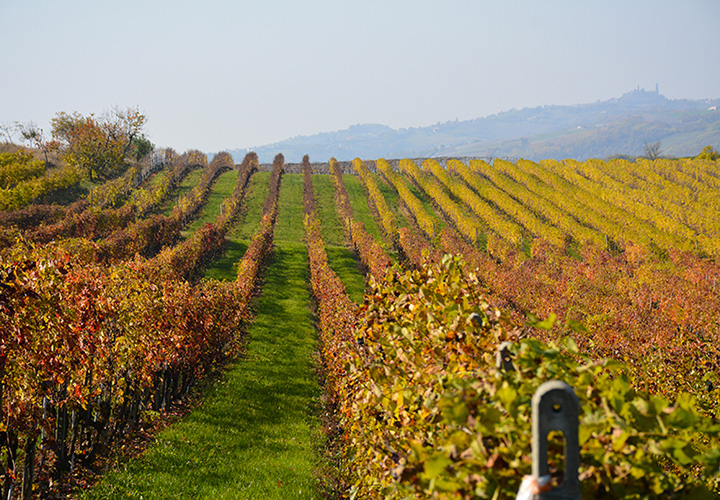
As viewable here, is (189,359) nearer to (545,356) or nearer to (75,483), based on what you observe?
(75,483)

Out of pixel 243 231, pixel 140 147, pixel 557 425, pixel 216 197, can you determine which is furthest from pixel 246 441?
pixel 140 147

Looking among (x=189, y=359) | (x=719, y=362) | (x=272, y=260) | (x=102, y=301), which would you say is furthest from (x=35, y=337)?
(x=272, y=260)

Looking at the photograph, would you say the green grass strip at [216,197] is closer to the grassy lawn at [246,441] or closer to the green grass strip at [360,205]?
the green grass strip at [360,205]

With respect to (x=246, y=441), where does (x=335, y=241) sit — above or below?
above

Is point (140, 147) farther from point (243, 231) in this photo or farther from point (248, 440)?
point (248, 440)

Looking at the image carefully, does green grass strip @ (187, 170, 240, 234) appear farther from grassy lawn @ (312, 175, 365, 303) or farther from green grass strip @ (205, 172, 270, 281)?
grassy lawn @ (312, 175, 365, 303)

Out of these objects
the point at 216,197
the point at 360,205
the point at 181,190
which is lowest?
the point at 360,205

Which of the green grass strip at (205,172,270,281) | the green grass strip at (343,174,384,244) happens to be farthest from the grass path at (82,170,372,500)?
the green grass strip at (343,174,384,244)

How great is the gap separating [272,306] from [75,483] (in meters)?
23.4

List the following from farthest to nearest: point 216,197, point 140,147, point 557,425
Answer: point 140,147, point 216,197, point 557,425

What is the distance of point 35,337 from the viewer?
871 centimetres

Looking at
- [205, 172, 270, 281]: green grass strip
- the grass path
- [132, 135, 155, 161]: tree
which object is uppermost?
[132, 135, 155, 161]: tree

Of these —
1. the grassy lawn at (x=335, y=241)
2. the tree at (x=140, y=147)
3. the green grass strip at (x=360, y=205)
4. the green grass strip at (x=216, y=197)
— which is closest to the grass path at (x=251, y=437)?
the grassy lawn at (x=335, y=241)

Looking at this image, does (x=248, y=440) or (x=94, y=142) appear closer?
(x=248, y=440)
